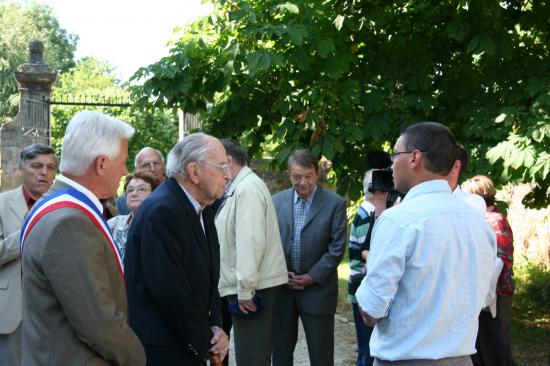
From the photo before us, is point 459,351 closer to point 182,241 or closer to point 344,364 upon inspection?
point 182,241

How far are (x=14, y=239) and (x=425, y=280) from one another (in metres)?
2.55

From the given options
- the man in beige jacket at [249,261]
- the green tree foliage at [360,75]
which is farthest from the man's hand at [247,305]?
the green tree foliage at [360,75]

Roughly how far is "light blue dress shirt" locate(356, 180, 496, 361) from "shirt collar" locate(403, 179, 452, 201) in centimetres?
1

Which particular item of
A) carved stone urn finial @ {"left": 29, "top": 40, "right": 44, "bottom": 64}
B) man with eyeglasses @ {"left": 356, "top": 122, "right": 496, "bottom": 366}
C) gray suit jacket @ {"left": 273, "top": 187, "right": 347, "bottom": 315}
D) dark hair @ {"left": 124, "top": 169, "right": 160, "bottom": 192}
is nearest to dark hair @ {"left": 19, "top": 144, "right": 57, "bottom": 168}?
dark hair @ {"left": 124, "top": 169, "right": 160, "bottom": 192}

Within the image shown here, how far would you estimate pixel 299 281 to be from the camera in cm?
619

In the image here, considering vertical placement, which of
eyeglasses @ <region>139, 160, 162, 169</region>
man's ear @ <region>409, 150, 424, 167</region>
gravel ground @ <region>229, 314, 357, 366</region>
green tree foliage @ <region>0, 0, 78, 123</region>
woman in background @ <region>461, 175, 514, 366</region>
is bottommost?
gravel ground @ <region>229, 314, 357, 366</region>

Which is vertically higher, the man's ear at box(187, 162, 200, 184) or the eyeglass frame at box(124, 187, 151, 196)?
the man's ear at box(187, 162, 200, 184)

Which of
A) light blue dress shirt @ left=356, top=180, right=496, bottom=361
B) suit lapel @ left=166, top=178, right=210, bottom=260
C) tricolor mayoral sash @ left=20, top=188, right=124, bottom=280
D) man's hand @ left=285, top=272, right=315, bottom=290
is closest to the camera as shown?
tricolor mayoral sash @ left=20, top=188, right=124, bottom=280

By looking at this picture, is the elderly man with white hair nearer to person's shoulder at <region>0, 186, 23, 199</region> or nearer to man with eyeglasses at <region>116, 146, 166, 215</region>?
person's shoulder at <region>0, 186, 23, 199</region>

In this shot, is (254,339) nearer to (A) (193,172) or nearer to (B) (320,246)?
(B) (320,246)

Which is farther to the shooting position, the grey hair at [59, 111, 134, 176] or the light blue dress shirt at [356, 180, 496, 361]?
the light blue dress shirt at [356, 180, 496, 361]

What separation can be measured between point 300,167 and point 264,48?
119cm

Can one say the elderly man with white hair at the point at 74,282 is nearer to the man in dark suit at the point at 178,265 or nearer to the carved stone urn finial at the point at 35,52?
the man in dark suit at the point at 178,265

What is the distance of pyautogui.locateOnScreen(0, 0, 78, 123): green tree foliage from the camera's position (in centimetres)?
4612
